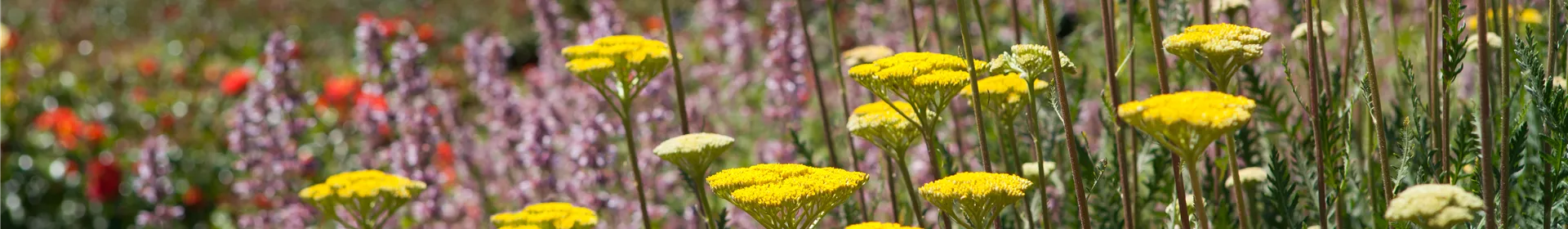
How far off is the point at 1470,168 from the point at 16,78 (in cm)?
553

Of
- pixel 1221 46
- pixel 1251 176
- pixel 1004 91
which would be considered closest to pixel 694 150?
pixel 1004 91

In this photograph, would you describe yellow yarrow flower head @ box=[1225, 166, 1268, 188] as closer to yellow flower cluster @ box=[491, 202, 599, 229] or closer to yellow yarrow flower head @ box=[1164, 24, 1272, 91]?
yellow yarrow flower head @ box=[1164, 24, 1272, 91]

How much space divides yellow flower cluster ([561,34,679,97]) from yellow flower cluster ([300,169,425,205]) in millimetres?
309

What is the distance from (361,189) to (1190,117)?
1056mm

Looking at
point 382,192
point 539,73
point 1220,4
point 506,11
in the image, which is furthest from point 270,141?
point 506,11

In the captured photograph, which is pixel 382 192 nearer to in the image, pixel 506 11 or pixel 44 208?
pixel 44 208

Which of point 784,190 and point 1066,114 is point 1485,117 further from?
point 784,190

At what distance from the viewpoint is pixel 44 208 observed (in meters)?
4.29

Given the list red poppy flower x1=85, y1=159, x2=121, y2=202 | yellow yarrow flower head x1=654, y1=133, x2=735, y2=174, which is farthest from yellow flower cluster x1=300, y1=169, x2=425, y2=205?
red poppy flower x1=85, y1=159, x2=121, y2=202

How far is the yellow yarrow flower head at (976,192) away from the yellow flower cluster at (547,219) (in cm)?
47

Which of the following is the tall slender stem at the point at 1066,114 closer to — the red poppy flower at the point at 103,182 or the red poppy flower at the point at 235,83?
the red poppy flower at the point at 103,182

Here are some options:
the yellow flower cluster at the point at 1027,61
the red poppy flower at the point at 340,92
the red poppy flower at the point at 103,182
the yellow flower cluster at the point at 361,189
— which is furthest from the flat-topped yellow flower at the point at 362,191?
the red poppy flower at the point at 340,92

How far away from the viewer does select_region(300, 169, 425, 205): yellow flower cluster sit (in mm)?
1572

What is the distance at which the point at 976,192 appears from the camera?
1023 millimetres
